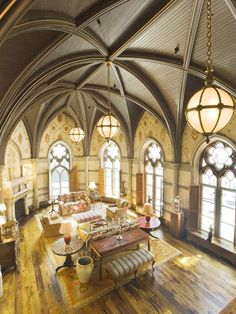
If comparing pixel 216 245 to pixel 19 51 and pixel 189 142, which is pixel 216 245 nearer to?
pixel 189 142

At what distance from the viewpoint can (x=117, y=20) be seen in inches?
197

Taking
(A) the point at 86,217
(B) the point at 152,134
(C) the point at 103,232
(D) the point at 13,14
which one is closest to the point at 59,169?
(A) the point at 86,217

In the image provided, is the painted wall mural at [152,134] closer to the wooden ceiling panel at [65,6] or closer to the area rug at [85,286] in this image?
the area rug at [85,286]

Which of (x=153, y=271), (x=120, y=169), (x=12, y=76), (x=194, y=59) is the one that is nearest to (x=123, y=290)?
(x=153, y=271)

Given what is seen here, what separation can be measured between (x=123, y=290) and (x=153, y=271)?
130 cm

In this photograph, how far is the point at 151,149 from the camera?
11.6 meters

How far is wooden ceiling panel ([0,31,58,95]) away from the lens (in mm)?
4418

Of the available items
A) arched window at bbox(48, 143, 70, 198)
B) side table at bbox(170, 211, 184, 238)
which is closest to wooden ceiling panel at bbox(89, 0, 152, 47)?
side table at bbox(170, 211, 184, 238)

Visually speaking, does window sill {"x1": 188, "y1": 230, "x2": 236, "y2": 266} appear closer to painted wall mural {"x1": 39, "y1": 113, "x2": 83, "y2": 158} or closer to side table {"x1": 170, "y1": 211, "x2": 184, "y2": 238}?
side table {"x1": 170, "y1": 211, "x2": 184, "y2": 238}

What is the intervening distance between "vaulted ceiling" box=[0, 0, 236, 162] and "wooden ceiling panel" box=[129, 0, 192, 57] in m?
0.02

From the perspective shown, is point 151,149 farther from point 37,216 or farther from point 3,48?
point 3,48

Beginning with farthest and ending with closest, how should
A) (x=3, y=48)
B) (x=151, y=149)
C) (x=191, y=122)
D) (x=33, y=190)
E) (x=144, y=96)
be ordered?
(x=33, y=190)
(x=151, y=149)
(x=144, y=96)
(x=3, y=48)
(x=191, y=122)

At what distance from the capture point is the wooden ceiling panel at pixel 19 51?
4.42 metres

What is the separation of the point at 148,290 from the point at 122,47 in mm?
6976
